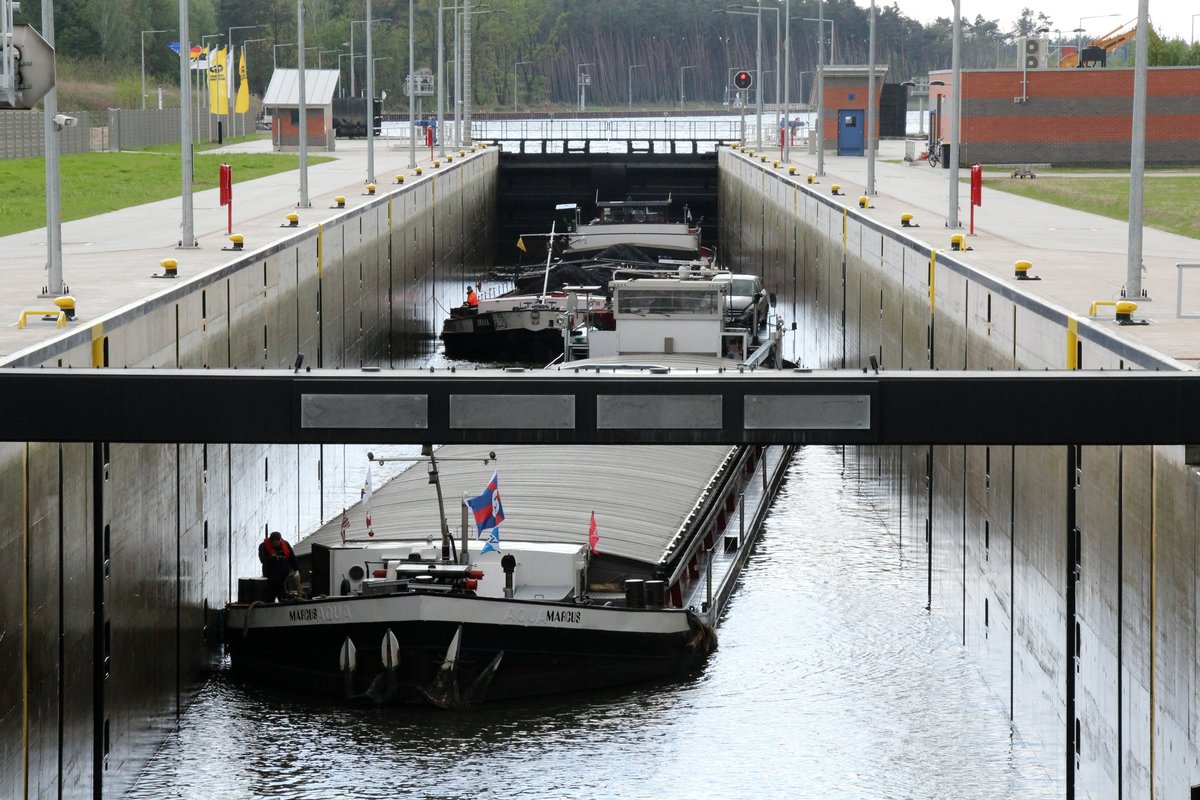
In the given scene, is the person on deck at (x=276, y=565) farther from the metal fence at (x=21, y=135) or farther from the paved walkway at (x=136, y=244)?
the metal fence at (x=21, y=135)

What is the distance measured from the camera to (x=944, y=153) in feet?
249

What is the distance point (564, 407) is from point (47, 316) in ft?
36.3

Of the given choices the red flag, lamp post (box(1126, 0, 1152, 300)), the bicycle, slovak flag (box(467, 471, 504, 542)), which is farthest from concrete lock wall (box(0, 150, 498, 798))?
the bicycle

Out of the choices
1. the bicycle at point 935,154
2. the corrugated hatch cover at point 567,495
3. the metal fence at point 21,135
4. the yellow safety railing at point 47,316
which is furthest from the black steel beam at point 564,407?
the metal fence at point 21,135

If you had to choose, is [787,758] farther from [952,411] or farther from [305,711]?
[952,411]

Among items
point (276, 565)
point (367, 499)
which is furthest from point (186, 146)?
point (276, 565)

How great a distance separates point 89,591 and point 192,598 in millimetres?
4689

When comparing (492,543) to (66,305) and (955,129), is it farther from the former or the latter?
(955,129)

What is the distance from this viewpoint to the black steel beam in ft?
48.9

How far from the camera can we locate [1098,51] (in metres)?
84.6

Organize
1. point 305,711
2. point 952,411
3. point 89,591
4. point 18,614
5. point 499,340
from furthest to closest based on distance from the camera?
point 499,340 → point 305,711 → point 89,591 → point 18,614 → point 952,411

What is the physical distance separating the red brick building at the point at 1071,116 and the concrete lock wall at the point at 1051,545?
38.5 metres

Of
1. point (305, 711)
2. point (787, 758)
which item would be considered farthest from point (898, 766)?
point (305, 711)

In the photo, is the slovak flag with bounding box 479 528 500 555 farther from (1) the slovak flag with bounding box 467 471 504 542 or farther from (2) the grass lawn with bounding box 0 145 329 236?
(2) the grass lawn with bounding box 0 145 329 236
